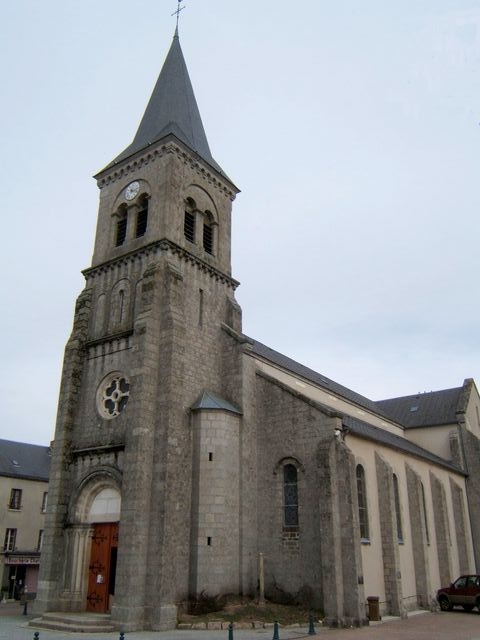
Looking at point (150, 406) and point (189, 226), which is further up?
point (189, 226)

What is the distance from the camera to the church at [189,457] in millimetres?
19906

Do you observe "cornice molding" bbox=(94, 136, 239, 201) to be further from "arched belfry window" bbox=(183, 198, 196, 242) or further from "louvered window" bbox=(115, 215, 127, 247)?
"louvered window" bbox=(115, 215, 127, 247)

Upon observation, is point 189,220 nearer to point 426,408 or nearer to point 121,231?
point 121,231

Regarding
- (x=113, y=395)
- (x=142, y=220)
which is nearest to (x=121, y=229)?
(x=142, y=220)

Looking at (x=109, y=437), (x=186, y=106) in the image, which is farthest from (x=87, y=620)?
(x=186, y=106)

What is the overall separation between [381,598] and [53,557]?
43.7 feet

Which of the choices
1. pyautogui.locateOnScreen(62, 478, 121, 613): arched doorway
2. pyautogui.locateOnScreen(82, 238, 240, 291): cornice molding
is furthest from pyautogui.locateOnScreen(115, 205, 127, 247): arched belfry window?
pyautogui.locateOnScreen(62, 478, 121, 613): arched doorway

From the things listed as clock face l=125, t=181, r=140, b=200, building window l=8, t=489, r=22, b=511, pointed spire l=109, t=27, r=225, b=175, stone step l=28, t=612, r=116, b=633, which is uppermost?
pointed spire l=109, t=27, r=225, b=175

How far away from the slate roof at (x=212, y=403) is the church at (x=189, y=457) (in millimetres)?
102

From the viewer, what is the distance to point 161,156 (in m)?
26.6

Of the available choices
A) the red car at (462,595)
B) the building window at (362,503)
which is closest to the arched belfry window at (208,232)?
the building window at (362,503)

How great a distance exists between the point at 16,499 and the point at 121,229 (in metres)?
24.8

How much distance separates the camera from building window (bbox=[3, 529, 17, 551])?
39219 mm

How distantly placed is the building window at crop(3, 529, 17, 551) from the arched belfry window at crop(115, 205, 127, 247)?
2499cm
